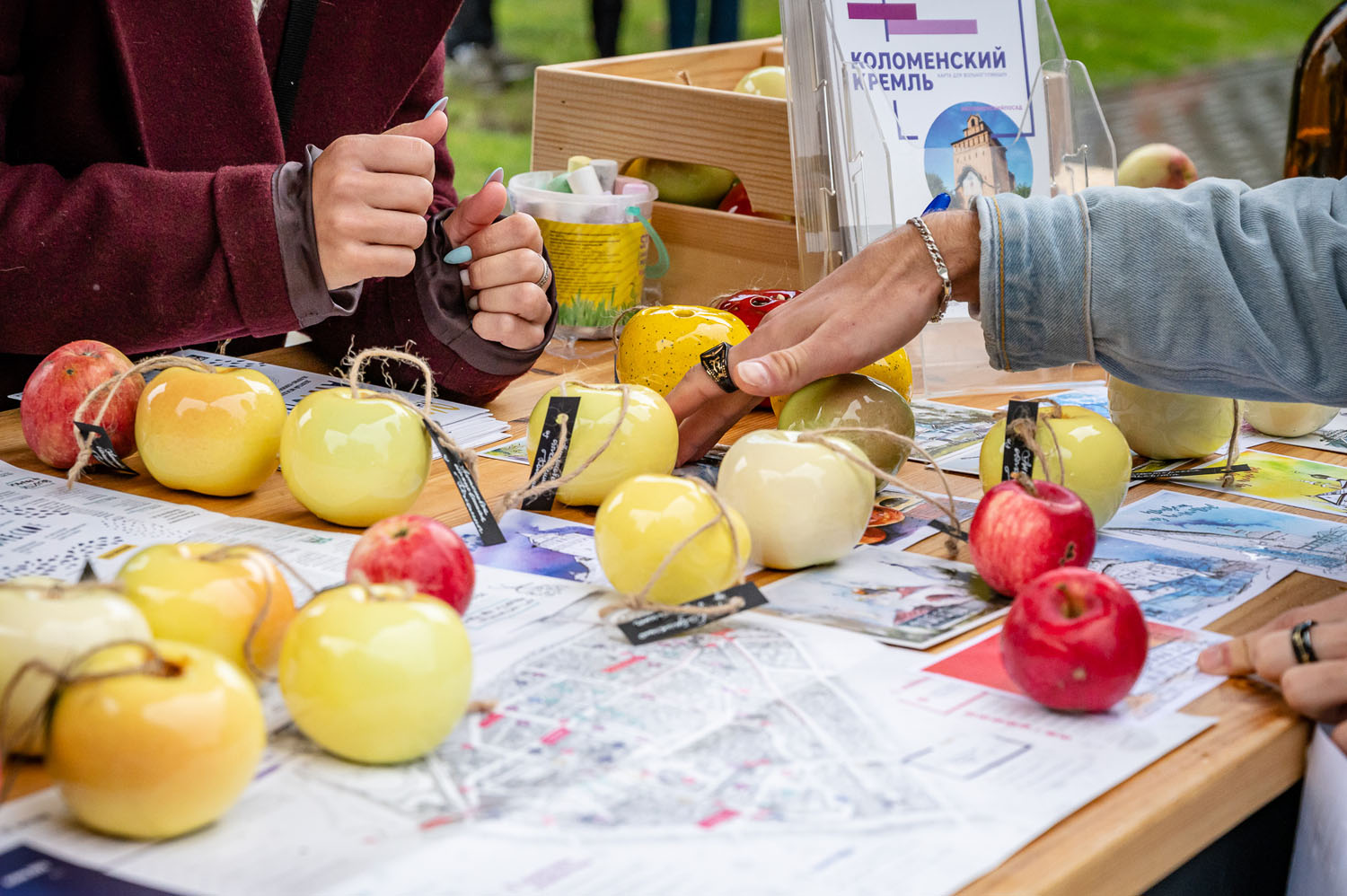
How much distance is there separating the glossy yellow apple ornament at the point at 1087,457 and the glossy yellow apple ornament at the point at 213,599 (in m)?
0.52

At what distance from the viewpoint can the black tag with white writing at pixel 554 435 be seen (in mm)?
914

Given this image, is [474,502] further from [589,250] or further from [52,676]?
[589,250]

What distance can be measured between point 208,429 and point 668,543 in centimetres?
39

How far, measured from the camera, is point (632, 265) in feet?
4.82

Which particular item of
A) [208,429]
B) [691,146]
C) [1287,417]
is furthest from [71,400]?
[1287,417]

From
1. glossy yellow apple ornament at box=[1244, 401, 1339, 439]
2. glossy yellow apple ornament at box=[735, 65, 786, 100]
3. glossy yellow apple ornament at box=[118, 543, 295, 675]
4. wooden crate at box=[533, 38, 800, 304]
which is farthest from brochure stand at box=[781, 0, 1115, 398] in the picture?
glossy yellow apple ornament at box=[118, 543, 295, 675]

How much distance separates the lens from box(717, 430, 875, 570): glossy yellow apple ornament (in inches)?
31.8

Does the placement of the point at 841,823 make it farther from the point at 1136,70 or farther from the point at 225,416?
the point at 1136,70

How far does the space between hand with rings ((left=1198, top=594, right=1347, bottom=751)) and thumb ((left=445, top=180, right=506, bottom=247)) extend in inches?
30.6

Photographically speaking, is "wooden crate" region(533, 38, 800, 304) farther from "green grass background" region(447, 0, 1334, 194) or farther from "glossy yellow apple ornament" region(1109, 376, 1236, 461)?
"green grass background" region(447, 0, 1334, 194)

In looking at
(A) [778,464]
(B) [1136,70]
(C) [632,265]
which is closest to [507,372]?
(C) [632,265]

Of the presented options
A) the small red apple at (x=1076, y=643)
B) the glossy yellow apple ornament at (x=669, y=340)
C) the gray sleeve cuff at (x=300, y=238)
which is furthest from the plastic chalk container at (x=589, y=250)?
the small red apple at (x=1076, y=643)

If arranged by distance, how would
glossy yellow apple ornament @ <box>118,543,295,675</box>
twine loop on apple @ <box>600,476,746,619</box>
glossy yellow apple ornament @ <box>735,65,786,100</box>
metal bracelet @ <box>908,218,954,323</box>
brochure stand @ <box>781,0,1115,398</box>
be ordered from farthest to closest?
glossy yellow apple ornament @ <box>735,65,786,100</box>, brochure stand @ <box>781,0,1115,398</box>, metal bracelet @ <box>908,218,954,323</box>, twine loop on apple @ <box>600,476,746,619</box>, glossy yellow apple ornament @ <box>118,543,295,675</box>

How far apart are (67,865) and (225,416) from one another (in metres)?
0.47
